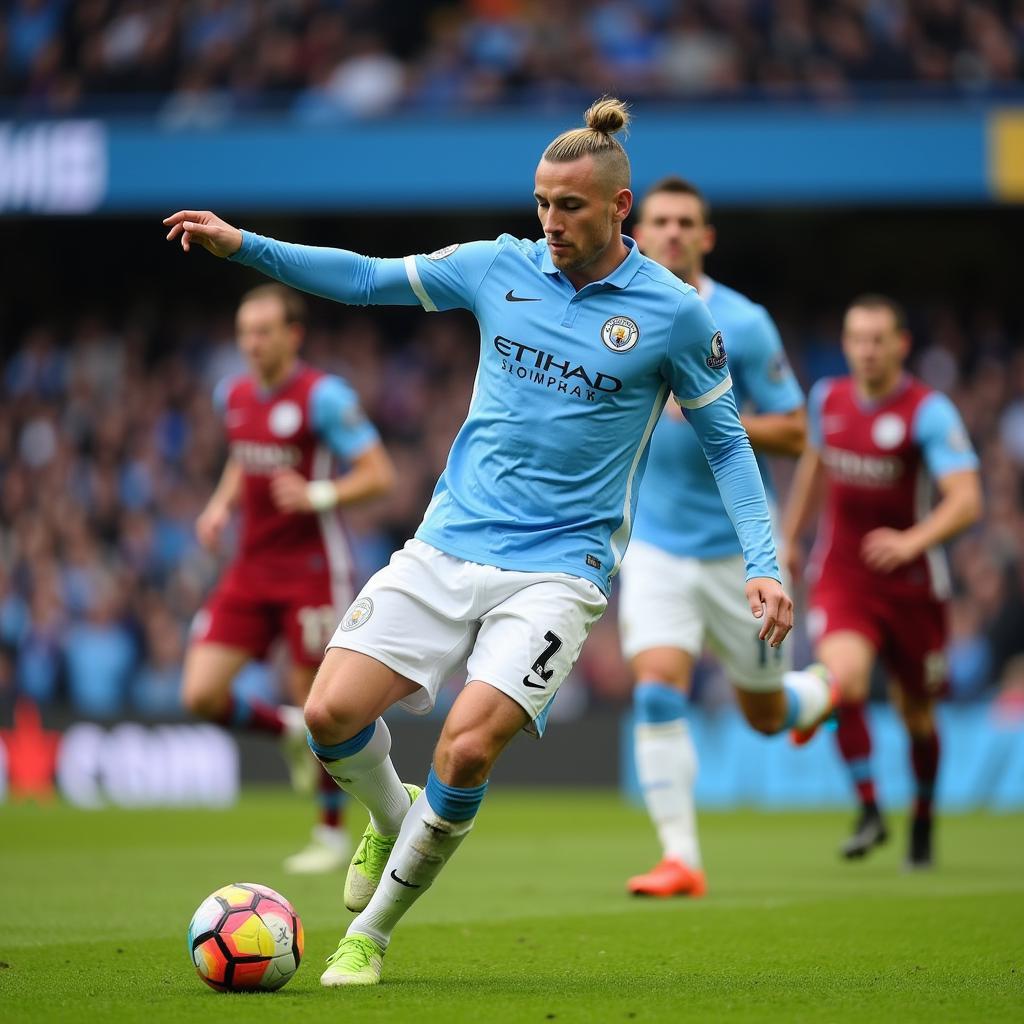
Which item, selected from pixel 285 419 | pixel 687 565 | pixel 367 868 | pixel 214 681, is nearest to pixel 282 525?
pixel 285 419

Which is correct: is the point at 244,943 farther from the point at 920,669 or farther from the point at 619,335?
the point at 920,669

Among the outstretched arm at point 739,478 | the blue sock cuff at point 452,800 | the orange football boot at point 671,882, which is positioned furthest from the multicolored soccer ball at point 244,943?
the orange football boot at point 671,882

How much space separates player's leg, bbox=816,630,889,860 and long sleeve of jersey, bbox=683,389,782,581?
3.82 meters

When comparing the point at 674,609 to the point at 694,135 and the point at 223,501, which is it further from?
the point at 694,135

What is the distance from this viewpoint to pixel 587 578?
5.65 m

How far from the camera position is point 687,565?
8.53 m

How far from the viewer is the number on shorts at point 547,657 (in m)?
5.47

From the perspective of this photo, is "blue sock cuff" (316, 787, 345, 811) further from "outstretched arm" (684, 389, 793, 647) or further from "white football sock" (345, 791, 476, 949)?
"outstretched arm" (684, 389, 793, 647)

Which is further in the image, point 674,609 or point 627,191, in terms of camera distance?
point 674,609

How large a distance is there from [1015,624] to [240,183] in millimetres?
9604

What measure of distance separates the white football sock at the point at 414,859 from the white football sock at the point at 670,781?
2851 mm

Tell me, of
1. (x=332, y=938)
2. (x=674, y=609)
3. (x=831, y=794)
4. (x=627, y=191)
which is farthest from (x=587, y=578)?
(x=831, y=794)

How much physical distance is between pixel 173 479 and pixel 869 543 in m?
12.1

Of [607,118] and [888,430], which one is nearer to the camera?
[607,118]
